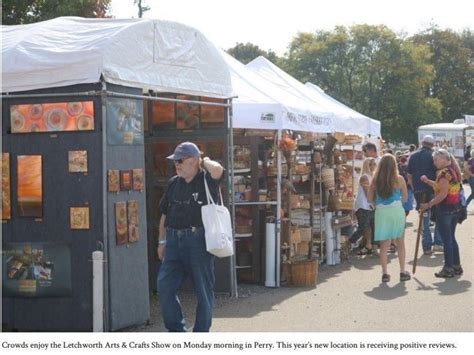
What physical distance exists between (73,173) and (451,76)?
56.5m

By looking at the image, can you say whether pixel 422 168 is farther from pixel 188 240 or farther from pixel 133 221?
pixel 188 240

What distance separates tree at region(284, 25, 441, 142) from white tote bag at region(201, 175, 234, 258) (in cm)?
4274

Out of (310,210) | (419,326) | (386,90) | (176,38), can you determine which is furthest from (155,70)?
(386,90)

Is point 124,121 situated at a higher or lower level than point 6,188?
higher

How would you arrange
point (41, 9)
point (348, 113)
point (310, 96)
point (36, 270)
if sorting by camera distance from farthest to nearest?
1. point (41, 9)
2. point (348, 113)
3. point (310, 96)
4. point (36, 270)

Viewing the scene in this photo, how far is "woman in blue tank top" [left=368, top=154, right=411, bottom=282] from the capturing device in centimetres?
1023

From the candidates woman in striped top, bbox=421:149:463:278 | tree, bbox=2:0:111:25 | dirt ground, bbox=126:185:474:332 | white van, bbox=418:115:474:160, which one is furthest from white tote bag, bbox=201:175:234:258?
white van, bbox=418:115:474:160

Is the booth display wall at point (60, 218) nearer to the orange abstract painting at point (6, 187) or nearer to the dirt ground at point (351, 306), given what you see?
the orange abstract painting at point (6, 187)

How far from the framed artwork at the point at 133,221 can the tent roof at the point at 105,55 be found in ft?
3.95

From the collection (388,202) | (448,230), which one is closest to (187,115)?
(388,202)

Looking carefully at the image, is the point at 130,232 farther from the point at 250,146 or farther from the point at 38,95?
the point at 250,146

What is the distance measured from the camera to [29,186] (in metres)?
7.57

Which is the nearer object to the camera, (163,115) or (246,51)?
(163,115)

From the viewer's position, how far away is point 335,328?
7902 mm
